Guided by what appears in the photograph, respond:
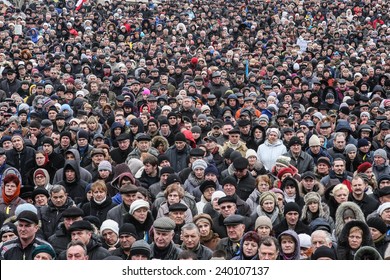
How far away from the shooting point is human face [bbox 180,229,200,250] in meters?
7.64

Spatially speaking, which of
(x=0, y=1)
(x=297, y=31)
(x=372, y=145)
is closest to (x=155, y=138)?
(x=372, y=145)

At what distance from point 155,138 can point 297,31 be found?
49.1 ft

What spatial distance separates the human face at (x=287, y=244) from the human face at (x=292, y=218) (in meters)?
1.22

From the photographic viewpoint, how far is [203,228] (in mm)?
8258

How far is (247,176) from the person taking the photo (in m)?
10.5

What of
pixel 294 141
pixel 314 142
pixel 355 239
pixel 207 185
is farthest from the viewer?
pixel 314 142

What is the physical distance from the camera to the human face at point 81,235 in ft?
25.4

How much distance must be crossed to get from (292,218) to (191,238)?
1454 millimetres

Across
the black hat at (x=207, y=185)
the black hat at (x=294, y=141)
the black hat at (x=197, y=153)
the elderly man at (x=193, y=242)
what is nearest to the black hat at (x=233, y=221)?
the elderly man at (x=193, y=242)

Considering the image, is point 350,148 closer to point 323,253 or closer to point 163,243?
point 323,253

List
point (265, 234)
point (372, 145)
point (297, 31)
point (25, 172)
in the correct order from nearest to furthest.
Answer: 1. point (265, 234)
2. point (25, 172)
3. point (372, 145)
4. point (297, 31)

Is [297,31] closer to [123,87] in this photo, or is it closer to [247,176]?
[123,87]

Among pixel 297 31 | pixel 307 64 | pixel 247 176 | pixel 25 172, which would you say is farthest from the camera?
pixel 297 31

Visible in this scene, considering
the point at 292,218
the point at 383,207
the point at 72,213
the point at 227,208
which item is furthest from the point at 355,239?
the point at 72,213
